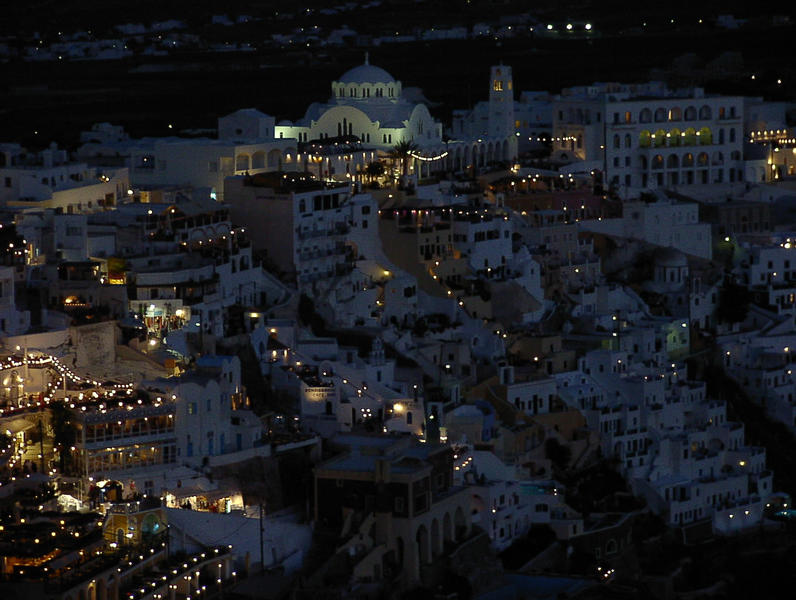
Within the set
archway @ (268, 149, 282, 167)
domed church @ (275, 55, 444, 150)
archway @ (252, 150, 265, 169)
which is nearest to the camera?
archway @ (252, 150, 265, 169)

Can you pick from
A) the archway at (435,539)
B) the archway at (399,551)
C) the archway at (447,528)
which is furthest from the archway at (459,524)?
the archway at (399,551)

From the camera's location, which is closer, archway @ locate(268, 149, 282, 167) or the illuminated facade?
archway @ locate(268, 149, 282, 167)

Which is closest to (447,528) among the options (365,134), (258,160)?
(258,160)

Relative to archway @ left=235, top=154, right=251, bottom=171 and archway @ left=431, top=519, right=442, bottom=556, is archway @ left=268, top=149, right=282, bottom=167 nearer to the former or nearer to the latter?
archway @ left=235, top=154, right=251, bottom=171

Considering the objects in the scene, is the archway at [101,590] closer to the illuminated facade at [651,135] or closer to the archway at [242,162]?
the archway at [242,162]

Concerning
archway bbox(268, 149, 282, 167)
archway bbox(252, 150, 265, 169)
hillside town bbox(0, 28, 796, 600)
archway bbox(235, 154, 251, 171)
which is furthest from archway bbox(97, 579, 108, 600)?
Answer: archway bbox(268, 149, 282, 167)

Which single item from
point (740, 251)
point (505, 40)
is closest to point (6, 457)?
point (740, 251)

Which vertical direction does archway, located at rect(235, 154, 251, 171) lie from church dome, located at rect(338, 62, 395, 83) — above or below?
below

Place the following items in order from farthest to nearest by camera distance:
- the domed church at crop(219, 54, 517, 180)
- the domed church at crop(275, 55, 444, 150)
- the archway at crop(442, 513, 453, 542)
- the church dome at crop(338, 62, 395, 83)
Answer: the church dome at crop(338, 62, 395, 83)
the domed church at crop(275, 55, 444, 150)
the domed church at crop(219, 54, 517, 180)
the archway at crop(442, 513, 453, 542)

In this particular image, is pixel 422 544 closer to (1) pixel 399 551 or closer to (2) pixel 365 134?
(1) pixel 399 551

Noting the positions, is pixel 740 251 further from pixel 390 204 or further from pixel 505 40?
pixel 505 40
